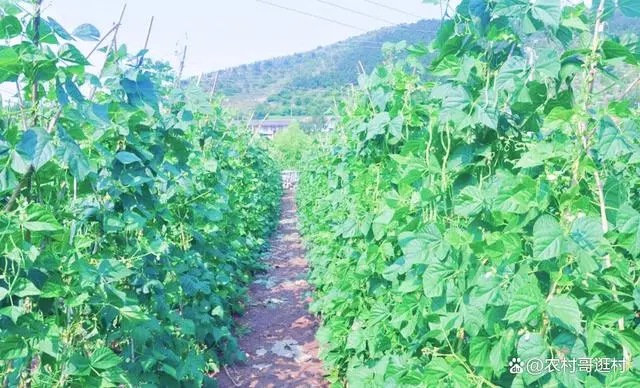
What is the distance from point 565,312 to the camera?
1.51 meters

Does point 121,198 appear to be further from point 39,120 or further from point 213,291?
point 213,291

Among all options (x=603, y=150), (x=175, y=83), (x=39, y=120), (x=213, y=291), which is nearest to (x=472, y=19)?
(x=603, y=150)

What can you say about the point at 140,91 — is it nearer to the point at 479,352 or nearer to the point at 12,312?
the point at 12,312

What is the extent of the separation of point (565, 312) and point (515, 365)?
12.5 inches

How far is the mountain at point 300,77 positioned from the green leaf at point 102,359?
6788 cm

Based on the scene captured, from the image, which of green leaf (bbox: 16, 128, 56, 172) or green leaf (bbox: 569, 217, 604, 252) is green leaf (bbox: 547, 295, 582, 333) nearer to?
green leaf (bbox: 569, 217, 604, 252)

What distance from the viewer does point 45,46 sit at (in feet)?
5.71

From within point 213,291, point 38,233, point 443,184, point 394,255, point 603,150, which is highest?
point 603,150

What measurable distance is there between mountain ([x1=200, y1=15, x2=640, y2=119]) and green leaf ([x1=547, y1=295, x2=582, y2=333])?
224 ft

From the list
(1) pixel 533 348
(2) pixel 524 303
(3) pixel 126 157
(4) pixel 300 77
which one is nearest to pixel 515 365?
(1) pixel 533 348

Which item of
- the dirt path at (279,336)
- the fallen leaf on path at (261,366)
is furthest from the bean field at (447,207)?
the fallen leaf on path at (261,366)

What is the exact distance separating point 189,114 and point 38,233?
117 cm

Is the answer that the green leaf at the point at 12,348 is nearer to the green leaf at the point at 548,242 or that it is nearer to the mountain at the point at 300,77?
the green leaf at the point at 548,242

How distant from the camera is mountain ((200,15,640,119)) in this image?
74.3 meters
